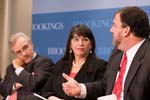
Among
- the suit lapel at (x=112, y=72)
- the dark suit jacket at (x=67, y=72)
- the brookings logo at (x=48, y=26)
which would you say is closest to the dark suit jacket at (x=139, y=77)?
the suit lapel at (x=112, y=72)

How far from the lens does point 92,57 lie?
343 centimetres

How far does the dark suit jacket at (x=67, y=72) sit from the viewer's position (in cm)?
332

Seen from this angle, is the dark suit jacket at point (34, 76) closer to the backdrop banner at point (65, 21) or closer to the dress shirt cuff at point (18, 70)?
the dress shirt cuff at point (18, 70)

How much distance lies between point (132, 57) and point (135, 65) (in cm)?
9

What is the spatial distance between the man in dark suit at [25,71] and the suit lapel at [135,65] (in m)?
1.27

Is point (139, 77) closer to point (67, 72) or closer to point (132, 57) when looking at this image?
point (132, 57)

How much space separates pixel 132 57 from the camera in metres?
2.70

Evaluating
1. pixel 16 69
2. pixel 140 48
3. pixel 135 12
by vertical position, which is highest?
pixel 135 12

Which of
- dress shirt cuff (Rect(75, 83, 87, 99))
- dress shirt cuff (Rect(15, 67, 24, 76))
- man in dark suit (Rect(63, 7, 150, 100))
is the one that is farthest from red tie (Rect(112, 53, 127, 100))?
dress shirt cuff (Rect(15, 67, 24, 76))

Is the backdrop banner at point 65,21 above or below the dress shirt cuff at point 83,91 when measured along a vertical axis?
above

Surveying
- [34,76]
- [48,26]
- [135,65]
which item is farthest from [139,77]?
→ [48,26]

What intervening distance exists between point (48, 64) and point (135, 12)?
52.9 inches

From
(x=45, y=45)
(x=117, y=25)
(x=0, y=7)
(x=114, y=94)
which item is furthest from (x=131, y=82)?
(x=0, y=7)

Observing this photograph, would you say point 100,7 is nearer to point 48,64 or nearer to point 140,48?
point 48,64
